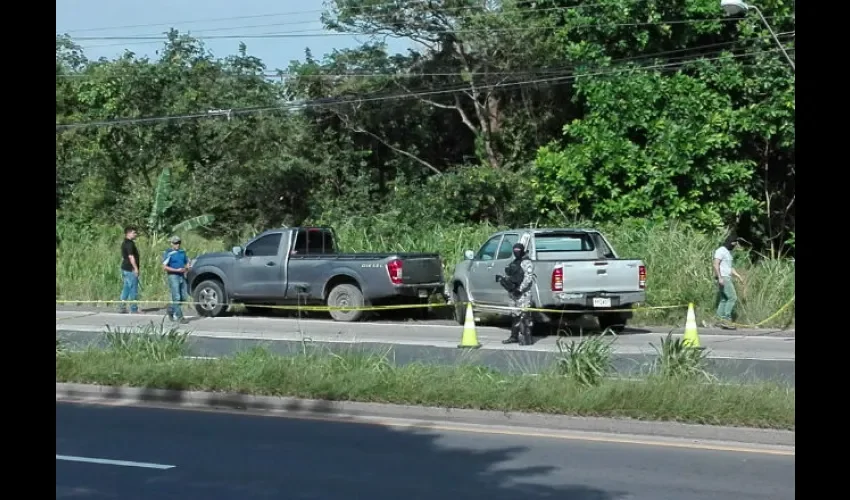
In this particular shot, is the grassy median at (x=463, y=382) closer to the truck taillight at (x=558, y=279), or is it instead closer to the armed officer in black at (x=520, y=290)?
the armed officer in black at (x=520, y=290)

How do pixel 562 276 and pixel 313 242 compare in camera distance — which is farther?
pixel 313 242

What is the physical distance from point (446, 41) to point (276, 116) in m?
6.06

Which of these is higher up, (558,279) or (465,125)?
(465,125)

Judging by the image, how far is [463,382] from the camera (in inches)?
461

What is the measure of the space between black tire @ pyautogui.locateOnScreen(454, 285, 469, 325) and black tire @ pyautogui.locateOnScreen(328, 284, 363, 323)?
79.3 inches

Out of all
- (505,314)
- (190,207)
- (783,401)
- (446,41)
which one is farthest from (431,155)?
(783,401)

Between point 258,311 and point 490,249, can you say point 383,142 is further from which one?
point 490,249

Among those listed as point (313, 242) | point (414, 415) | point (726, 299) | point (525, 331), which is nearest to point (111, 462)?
point (414, 415)

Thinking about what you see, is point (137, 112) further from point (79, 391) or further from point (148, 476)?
point (148, 476)

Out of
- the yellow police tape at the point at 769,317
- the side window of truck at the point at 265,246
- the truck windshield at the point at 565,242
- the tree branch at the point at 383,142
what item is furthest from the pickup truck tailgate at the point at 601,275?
the tree branch at the point at 383,142

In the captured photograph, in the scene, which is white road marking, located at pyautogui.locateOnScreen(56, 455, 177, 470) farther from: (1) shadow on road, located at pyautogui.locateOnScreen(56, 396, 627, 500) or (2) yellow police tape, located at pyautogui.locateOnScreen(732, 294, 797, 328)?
(2) yellow police tape, located at pyautogui.locateOnScreen(732, 294, 797, 328)

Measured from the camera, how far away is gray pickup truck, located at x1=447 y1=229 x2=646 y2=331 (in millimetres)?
19062

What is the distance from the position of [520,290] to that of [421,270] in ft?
18.3
